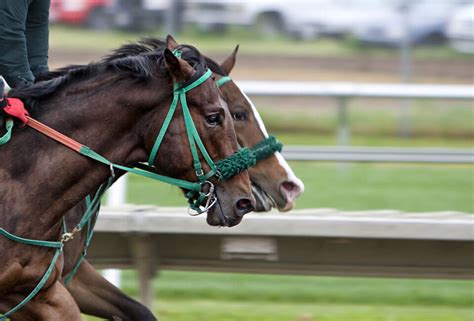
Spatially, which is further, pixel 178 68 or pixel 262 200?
pixel 262 200

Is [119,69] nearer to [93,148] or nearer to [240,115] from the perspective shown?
[93,148]

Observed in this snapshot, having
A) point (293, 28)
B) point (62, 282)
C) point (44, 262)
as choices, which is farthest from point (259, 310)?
point (293, 28)

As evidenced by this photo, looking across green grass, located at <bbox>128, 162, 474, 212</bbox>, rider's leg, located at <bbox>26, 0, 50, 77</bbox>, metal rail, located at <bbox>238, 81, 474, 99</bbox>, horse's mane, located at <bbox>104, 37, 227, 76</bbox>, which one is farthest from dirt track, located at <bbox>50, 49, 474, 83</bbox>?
horse's mane, located at <bbox>104, 37, 227, 76</bbox>

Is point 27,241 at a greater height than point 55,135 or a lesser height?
lesser

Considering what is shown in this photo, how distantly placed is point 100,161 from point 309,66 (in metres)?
12.9

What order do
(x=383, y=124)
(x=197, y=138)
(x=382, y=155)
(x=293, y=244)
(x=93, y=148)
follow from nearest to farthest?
(x=197, y=138), (x=93, y=148), (x=293, y=244), (x=382, y=155), (x=383, y=124)

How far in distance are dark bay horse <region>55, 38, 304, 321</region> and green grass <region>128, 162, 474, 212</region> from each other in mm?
3860

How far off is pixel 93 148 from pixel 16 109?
350 mm

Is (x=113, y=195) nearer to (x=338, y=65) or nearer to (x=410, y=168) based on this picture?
(x=410, y=168)

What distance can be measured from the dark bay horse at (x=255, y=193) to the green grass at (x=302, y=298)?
1.44m

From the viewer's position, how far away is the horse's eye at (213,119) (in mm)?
4105

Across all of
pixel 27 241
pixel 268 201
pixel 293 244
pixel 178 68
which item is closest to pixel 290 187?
pixel 268 201

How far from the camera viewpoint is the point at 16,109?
419 cm

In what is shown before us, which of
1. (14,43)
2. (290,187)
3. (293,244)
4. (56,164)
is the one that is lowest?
(293,244)
